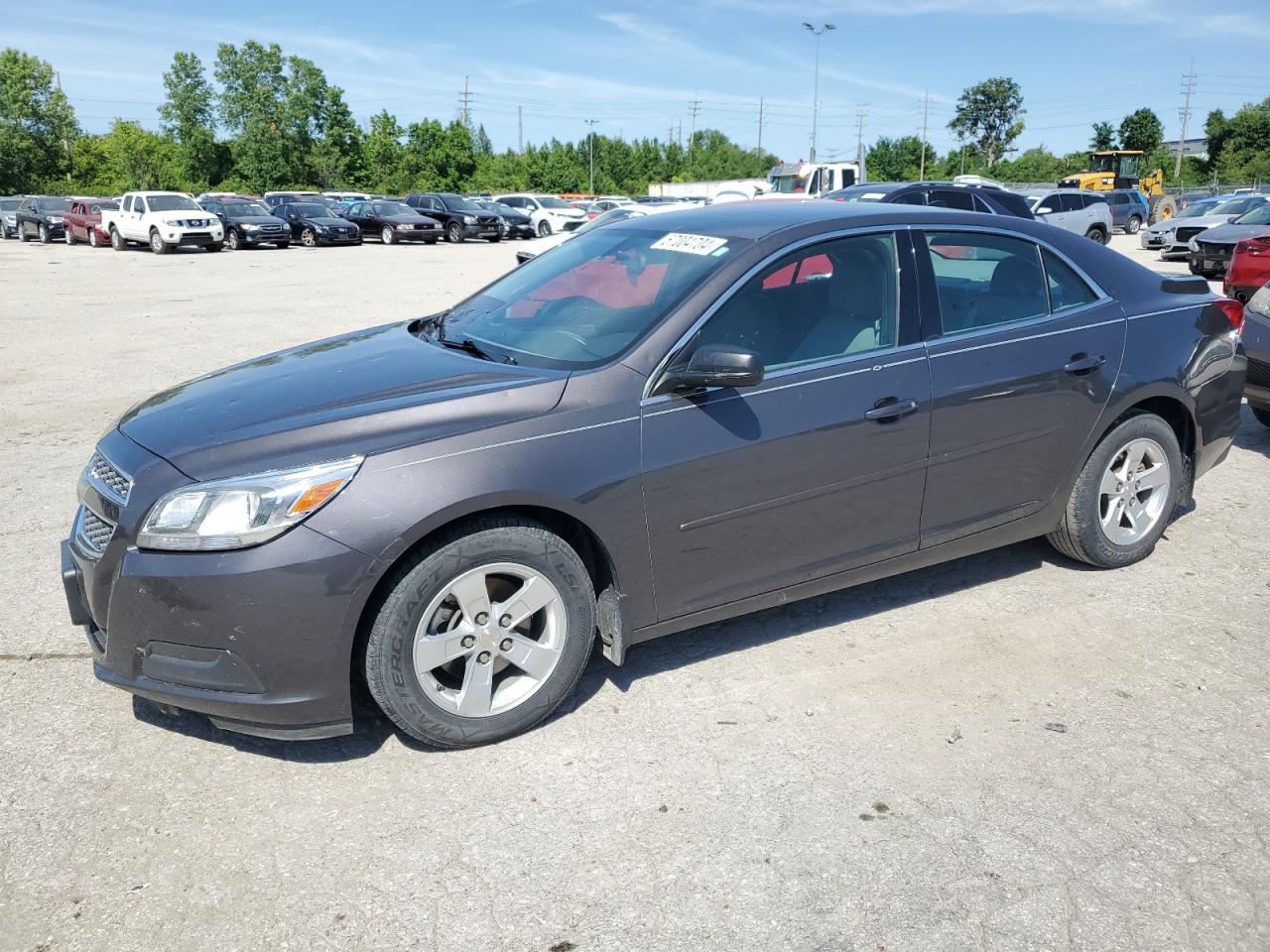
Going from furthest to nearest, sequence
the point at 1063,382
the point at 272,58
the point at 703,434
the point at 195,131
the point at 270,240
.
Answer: the point at 272,58
the point at 195,131
the point at 270,240
the point at 1063,382
the point at 703,434

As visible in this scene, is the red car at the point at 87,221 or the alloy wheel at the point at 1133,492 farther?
→ the red car at the point at 87,221

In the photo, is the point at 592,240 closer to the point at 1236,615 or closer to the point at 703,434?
the point at 703,434

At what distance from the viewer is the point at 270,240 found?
32781 mm

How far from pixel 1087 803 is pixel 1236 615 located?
1837mm

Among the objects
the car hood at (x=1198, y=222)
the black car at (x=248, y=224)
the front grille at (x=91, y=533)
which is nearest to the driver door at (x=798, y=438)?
the front grille at (x=91, y=533)

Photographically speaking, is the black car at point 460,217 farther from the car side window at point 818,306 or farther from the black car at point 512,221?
the car side window at point 818,306

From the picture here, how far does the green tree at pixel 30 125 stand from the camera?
212 ft

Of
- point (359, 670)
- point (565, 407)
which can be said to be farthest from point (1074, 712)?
point (359, 670)

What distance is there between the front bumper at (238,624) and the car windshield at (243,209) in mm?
32231

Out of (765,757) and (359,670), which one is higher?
(359,670)

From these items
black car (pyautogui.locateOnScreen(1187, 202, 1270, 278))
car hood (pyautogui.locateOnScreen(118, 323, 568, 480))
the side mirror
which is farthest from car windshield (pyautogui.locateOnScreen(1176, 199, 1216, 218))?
car hood (pyautogui.locateOnScreen(118, 323, 568, 480))

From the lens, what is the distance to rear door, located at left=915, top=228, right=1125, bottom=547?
4.09m

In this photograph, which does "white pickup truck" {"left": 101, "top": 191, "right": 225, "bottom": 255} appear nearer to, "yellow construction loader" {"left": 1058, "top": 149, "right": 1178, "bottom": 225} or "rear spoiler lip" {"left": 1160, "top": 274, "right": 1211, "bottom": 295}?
"rear spoiler lip" {"left": 1160, "top": 274, "right": 1211, "bottom": 295}

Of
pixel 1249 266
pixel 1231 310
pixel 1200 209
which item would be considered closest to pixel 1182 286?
pixel 1231 310
